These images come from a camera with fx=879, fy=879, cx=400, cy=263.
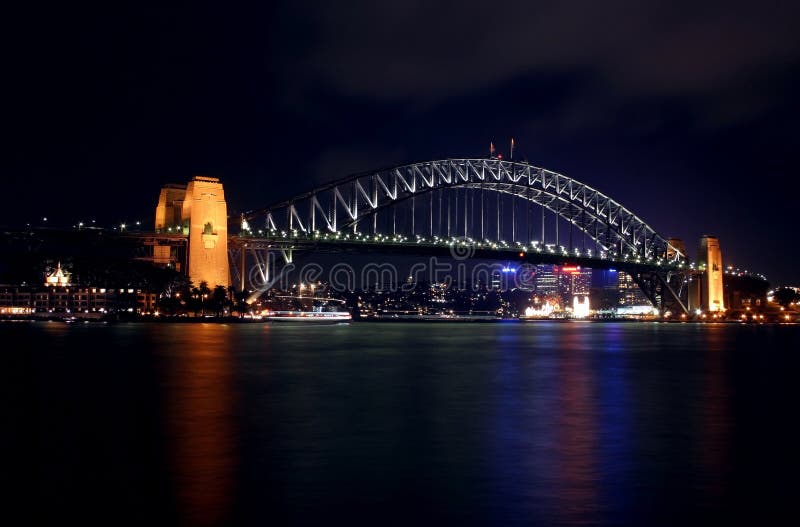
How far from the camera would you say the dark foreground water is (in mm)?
8797

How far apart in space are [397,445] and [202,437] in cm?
298

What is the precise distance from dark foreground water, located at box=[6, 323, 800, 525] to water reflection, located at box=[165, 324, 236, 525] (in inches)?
1.7

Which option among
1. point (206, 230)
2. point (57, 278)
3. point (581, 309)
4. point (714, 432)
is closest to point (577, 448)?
point (714, 432)

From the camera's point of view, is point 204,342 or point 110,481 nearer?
point 110,481

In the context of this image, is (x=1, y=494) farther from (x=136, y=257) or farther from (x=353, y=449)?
(x=136, y=257)

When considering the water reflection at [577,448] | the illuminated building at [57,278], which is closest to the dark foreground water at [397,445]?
the water reflection at [577,448]

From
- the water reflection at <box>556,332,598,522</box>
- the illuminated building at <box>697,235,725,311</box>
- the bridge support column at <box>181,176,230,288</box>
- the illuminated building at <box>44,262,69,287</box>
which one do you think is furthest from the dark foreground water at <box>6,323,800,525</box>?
the illuminated building at <box>697,235,725,311</box>

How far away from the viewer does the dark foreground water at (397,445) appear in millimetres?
8797

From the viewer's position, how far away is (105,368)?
84.1 feet

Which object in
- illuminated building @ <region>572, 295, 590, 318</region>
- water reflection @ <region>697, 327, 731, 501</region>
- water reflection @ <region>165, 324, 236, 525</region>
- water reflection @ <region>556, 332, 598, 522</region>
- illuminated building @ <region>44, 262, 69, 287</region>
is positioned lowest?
water reflection @ <region>697, 327, 731, 501</region>

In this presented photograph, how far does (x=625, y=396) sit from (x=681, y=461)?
8430 millimetres

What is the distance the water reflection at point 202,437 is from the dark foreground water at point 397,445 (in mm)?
44

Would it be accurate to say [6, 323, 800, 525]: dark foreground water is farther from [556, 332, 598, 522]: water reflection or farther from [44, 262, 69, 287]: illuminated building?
[44, 262, 69, 287]: illuminated building

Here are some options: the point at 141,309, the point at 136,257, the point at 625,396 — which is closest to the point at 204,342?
the point at 625,396
